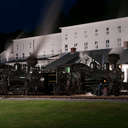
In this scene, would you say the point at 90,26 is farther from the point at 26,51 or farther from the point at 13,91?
the point at 13,91

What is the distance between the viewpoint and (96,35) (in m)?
61.6

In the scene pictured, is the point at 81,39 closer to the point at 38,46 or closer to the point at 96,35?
the point at 96,35

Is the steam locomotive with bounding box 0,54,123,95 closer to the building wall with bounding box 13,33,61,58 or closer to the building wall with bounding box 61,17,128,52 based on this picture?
the building wall with bounding box 61,17,128,52

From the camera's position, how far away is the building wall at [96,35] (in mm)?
57688

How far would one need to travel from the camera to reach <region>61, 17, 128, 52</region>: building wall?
57.7 m

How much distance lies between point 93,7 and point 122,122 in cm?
7459

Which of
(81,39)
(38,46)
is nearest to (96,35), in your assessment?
(81,39)

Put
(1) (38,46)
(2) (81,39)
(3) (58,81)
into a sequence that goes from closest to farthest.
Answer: (3) (58,81) → (2) (81,39) → (1) (38,46)

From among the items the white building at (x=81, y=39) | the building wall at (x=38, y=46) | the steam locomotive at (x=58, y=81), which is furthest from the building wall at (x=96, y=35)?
the steam locomotive at (x=58, y=81)

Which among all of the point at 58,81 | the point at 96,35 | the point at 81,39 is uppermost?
the point at 96,35

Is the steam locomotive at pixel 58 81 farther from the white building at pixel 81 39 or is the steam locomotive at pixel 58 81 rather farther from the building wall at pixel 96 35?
the building wall at pixel 96 35

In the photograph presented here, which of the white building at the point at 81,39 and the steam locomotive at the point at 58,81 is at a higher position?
the white building at the point at 81,39

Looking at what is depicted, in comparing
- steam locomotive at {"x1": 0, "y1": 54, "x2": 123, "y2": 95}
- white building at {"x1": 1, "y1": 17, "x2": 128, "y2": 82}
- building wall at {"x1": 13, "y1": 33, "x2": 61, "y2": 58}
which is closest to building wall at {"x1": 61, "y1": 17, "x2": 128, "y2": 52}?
white building at {"x1": 1, "y1": 17, "x2": 128, "y2": 82}

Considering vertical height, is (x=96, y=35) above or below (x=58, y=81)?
above
